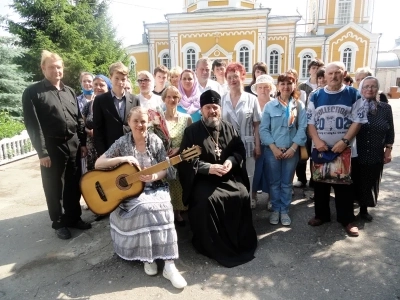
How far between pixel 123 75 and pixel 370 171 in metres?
3.54

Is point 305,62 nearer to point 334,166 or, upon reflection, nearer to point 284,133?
point 284,133

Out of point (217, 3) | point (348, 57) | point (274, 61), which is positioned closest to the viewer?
point (217, 3)

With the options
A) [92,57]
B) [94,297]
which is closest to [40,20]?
[92,57]

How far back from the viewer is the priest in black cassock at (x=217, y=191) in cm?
331

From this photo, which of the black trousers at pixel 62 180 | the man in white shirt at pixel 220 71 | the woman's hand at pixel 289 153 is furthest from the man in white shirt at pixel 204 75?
the black trousers at pixel 62 180

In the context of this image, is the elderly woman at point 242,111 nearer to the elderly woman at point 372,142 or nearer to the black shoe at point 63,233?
the elderly woman at point 372,142

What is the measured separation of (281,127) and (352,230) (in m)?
1.61

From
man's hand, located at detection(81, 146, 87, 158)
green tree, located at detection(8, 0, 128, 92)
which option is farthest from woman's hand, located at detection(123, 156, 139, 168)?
green tree, located at detection(8, 0, 128, 92)

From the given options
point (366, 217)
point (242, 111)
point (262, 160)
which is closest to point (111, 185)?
point (242, 111)

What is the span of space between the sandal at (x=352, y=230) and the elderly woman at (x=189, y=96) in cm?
253

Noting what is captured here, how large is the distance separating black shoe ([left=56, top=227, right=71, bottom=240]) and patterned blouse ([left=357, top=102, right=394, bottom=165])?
4073 millimetres

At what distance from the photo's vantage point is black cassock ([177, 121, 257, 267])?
3.31 meters

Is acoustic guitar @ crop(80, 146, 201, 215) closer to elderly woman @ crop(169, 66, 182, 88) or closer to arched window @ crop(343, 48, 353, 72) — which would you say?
elderly woman @ crop(169, 66, 182, 88)

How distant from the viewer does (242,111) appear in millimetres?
4090
